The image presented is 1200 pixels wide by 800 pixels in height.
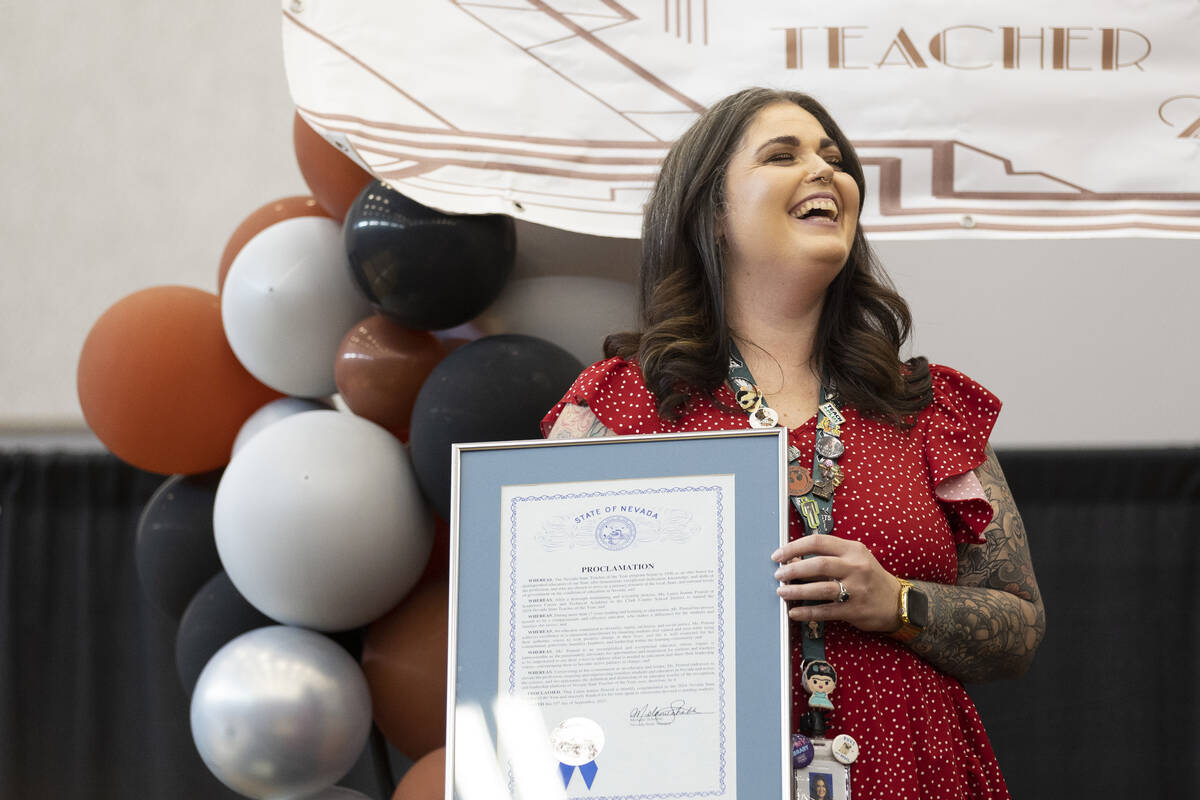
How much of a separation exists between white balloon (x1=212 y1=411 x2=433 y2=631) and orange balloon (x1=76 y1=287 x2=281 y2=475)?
0.34 meters

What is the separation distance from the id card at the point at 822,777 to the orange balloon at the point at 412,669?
1.02m

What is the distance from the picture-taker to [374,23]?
2270mm

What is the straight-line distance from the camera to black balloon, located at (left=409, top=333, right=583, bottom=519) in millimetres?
2041

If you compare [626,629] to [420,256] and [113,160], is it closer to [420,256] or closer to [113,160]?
[420,256]

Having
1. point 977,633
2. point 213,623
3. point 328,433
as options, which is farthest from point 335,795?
point 977,633

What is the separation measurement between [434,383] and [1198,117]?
144 centimetres

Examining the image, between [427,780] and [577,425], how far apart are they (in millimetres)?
895

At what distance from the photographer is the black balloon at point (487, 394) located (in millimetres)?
Answer: 2041

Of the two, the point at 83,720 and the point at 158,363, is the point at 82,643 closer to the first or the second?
the point at 83,720

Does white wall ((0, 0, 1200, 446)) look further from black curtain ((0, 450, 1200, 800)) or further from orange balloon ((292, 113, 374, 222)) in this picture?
black curtain ((0, 450, 1200, 800))

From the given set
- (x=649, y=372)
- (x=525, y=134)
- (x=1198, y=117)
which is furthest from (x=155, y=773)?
(x=1198, y=117)

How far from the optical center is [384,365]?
2.24 metres
